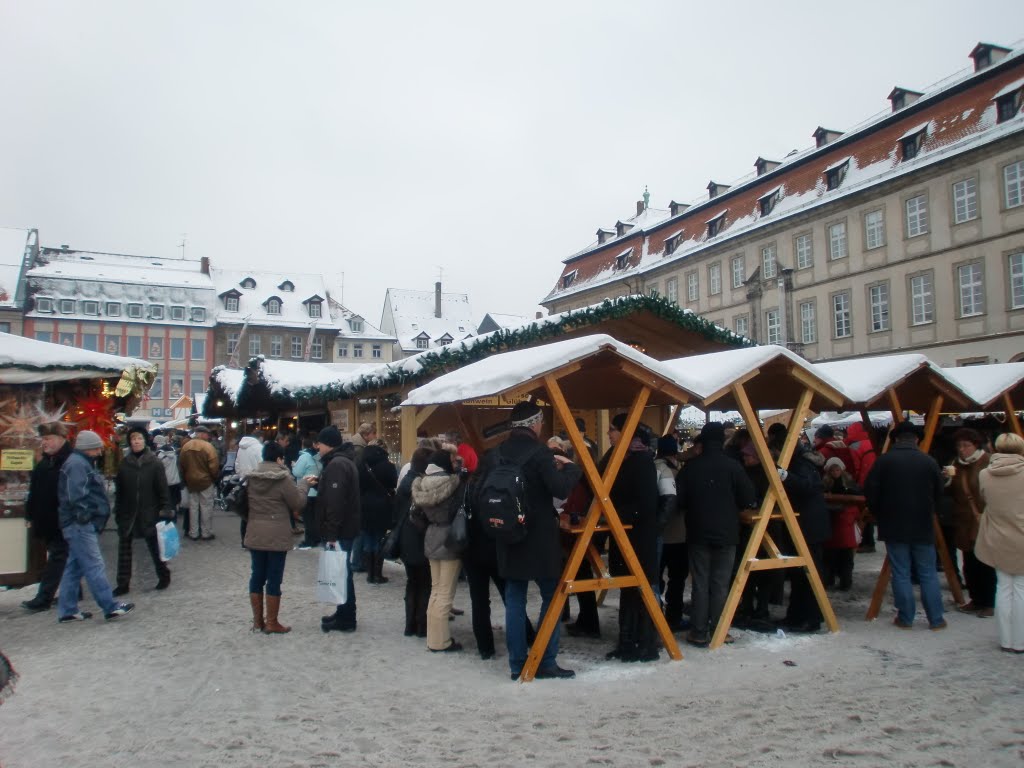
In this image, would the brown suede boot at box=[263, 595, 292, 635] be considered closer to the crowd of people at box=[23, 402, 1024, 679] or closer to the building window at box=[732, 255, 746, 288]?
the crowd of people at box=[23, 402, 1024, 679]

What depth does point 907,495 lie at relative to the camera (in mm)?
6832

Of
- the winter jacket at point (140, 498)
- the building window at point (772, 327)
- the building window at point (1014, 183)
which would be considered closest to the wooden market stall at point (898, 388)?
the winter jacket at point (140, 498)

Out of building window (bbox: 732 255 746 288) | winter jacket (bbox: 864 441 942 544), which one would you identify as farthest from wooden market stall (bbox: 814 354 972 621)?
building window (bbox: 732 255 746 288)

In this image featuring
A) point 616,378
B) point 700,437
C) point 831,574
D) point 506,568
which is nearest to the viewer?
point 506,568

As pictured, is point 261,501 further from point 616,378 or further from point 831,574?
point 831,574

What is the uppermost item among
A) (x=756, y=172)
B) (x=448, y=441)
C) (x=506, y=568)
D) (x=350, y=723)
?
(x=756, y=172)

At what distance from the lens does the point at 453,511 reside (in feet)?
20.9

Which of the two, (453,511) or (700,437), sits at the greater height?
(700,437)

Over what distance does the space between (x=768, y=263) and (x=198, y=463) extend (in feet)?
106

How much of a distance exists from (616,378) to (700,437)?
112 centimetres

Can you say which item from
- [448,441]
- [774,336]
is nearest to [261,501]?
[448,441]

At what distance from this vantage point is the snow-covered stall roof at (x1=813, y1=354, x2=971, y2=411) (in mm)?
7395

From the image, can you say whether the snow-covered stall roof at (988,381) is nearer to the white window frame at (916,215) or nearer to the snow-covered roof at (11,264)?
the white window frame at (916,215)

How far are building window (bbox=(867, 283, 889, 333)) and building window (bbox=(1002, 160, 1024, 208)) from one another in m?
5.87
